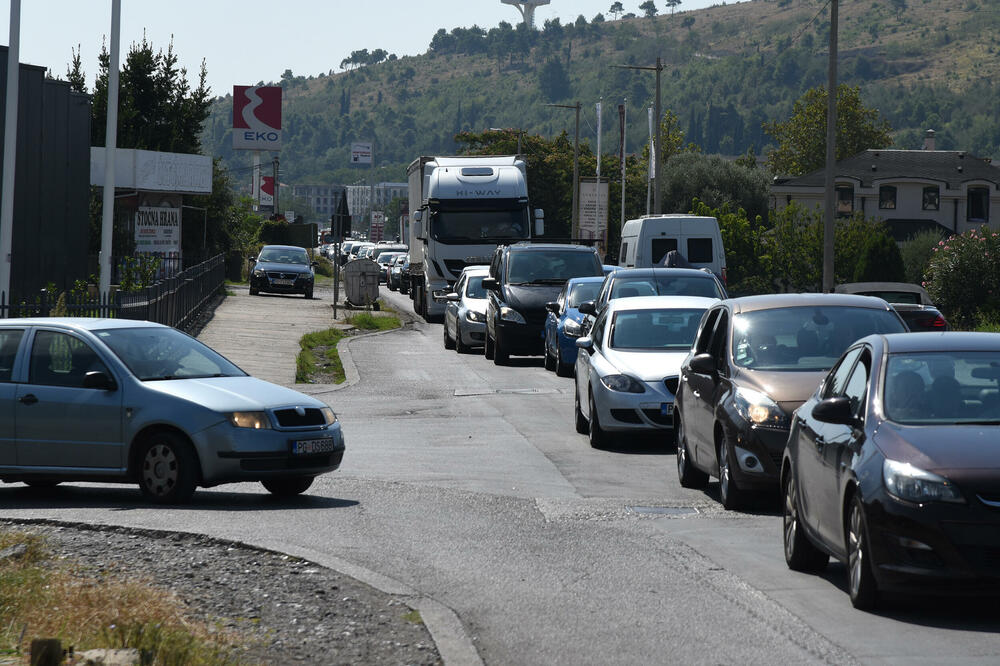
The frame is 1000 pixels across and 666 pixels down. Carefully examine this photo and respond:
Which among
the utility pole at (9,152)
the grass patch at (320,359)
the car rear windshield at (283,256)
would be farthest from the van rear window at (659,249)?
the car rear windshield at (283,256)

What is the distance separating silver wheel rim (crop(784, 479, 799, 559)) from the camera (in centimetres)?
873

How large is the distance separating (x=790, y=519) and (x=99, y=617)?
4.11 metres

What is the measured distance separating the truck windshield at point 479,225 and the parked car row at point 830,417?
845 inches

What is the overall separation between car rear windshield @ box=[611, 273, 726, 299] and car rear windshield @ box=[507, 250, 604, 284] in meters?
5.83

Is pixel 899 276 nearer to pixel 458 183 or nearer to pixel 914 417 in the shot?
pixel 458 183

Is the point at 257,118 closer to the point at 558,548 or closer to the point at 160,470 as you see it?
the point at 160,470

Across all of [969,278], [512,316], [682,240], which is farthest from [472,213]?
[969,278]

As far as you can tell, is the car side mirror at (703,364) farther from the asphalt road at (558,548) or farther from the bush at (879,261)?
the bush at (879,261)

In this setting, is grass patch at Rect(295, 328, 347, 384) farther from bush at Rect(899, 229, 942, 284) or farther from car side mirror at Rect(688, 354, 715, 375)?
bush at Rect(899, 229, 942, 284)

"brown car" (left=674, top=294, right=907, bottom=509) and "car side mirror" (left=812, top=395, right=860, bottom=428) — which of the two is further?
"brown car" (left=674, top=294, right=907, bottom=509)

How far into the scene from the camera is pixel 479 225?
39250mm

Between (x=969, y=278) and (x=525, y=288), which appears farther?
(x=969, y=278)

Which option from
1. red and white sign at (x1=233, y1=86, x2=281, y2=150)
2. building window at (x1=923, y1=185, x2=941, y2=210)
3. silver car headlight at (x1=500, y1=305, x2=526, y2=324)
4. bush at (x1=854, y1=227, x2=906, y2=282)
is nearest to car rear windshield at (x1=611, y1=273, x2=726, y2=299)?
silver car headlight at (x1=500, y1=305, x2=526, y2=324)

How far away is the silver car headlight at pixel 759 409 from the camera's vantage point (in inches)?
427
